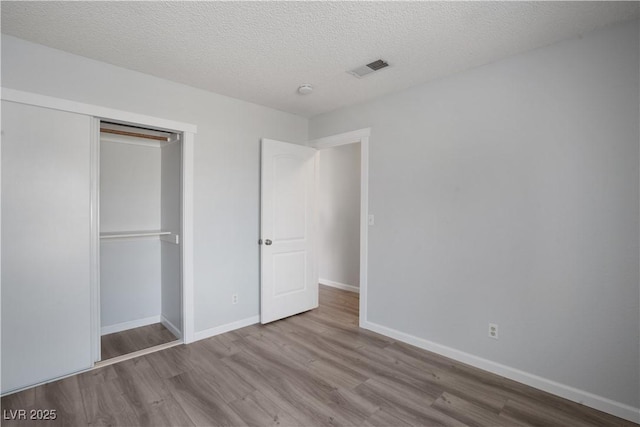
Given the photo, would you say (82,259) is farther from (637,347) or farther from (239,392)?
(637,347)

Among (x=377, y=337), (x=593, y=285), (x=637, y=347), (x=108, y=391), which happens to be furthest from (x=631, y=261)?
(x=108, y=391)

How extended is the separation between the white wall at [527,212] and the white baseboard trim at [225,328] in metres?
1.50

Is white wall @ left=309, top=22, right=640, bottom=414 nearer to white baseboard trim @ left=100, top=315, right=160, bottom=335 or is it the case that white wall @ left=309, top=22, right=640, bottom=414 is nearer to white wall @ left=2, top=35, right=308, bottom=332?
white wall @ left=2, top=35, right=308, bottom=332

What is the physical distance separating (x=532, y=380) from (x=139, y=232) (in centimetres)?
380

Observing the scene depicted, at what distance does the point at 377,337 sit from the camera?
332 centimetres

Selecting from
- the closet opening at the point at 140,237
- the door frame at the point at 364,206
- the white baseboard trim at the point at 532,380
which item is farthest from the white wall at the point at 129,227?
the white baseboard trim at the point at 532,380

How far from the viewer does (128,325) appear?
353 centimetres

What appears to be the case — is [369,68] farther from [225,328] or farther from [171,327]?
[171,327]

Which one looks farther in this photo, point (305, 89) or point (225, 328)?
point (225, 328)

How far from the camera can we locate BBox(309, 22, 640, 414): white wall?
207 cm

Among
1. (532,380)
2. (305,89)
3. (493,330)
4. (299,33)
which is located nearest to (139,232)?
(305,89)

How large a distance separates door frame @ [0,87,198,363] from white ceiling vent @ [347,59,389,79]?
1628 mm

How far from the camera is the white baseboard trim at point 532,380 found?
2.05 m

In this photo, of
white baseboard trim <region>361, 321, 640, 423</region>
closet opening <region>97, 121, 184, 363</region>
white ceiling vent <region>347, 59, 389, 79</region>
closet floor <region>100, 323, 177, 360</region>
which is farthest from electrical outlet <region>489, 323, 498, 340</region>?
closet floor <region>100, 323, 177, 360</region>
